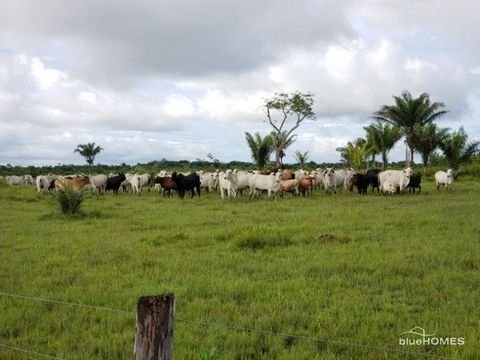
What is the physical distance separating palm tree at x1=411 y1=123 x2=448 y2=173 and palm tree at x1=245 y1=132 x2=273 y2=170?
35.4 ft

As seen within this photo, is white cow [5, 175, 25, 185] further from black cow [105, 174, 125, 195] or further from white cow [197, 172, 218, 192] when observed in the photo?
white cow [197, 172, 218, 192]

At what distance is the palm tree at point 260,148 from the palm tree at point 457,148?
12.8m

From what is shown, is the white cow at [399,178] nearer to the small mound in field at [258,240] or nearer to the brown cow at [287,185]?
the brown cow at [287,185]

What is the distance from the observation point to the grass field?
620cm

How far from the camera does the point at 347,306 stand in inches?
287

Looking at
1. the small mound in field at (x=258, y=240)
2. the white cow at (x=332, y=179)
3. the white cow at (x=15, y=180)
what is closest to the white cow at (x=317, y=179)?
the white cow at (x=332, y=179)

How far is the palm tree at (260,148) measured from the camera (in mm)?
43369

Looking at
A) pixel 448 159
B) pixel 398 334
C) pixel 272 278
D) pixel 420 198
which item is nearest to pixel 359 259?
pixel 272 278

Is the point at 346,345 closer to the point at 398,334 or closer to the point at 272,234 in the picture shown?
the point at 398,334

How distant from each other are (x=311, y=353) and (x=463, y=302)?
8.91 feet

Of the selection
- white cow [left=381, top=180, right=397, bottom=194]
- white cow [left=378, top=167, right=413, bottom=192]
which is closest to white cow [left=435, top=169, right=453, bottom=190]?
white cow [left=378, top=167, right=413, bottom=192]

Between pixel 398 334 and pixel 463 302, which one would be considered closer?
pixel 398 334

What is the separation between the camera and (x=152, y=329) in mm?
3924

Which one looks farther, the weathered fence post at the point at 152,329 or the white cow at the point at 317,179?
the white cow at the point at 317,179
